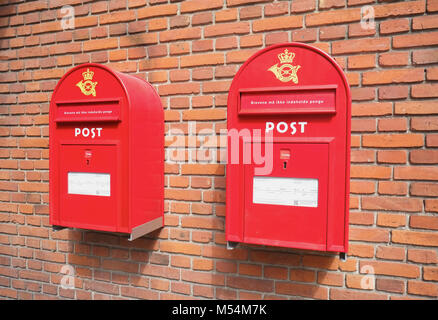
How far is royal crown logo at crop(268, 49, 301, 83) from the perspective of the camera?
1.41m

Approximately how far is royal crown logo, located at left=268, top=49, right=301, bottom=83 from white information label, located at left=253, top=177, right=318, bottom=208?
1.59 ft

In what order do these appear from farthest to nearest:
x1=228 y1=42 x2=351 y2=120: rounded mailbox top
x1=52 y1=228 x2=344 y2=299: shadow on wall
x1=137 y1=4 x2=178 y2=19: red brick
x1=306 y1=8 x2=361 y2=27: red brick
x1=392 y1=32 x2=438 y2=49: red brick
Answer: x1=137 y1=4 x2=178 y2=19: red brick
x1=52 y1=228 x2=344 y2=299: shadow on wall
x1=306 y1=8 x2=361 y2=27: red brick
x1=392 y1=32 x2=438 y2=49: red brick
x1=228 y1=42 x2=351 y2=120: rounded mailbox top

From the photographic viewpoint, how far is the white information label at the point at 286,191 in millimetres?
1390

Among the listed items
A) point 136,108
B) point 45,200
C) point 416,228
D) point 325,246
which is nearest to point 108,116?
point 136,108

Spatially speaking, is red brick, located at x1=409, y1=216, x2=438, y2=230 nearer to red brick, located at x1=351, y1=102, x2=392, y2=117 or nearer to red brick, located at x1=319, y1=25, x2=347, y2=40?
red brick, located at x1=351, y1=102, x2=392, y2=117

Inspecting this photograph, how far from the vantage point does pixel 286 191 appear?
142 centimetres

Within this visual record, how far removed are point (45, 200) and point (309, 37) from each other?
89.9 inches

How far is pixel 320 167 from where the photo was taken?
4.51ft

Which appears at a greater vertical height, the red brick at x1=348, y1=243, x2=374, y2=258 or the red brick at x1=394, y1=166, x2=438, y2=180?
the red brick at x1=394, y1=166, x2=438, y2=180

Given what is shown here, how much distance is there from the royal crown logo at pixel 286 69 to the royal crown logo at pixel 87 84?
1.05 m

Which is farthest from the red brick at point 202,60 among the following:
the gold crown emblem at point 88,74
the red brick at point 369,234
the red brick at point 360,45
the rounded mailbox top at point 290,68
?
the red brick at point 369,234

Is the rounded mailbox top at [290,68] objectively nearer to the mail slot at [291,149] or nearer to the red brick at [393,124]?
the mail slot at [291,149]

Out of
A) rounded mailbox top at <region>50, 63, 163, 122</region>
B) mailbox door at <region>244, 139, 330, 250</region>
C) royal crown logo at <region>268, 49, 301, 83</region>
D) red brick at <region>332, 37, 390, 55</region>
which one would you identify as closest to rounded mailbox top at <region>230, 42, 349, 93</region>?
royal crown logo at <region>268, 49, 301, 83</region>

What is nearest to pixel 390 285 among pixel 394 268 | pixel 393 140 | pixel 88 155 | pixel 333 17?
pixel 394 268
